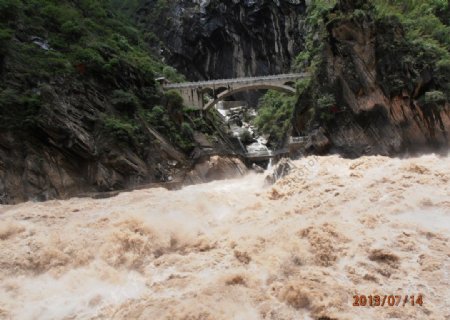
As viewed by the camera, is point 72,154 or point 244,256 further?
point 72,154

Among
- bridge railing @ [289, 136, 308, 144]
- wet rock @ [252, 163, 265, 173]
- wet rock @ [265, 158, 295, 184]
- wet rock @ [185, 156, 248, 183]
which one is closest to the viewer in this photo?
wet rock @ [265, 158, 295, 184]

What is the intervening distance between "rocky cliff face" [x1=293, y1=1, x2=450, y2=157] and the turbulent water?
437 inches

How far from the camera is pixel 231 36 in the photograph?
52.9m

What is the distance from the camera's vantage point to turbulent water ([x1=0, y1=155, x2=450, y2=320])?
8148 millimetres

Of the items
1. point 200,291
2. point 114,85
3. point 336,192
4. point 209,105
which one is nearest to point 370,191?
point 336,192

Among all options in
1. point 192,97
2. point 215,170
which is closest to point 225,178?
point 215,170

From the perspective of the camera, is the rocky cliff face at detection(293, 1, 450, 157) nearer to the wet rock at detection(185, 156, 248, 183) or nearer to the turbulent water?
the wet rock at detection(185, 156, 248, 183)

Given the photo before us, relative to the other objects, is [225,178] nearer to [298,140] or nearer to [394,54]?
[298,140]

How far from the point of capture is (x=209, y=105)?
3419 cm

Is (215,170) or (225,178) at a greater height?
(215,170)

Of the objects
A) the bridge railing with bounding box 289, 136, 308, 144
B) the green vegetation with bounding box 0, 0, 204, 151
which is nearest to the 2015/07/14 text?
the green vegetation with bounding box 0, 0, 204, 151

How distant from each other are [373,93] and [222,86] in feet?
46.9

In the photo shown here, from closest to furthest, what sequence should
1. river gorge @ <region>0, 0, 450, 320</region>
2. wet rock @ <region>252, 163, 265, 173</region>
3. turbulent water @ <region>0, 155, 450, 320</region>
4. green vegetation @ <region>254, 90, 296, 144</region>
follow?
turbulent water @ <region>0, 155, 450, 320</region> < river gorge @ <region>0, 0, 450, 320</region> < wet rock @ <region>252, 163, 265, 173</region> < green vegetation @ <region>254, 90, 296, 144</region>

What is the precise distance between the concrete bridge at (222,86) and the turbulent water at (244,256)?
19.6 metres
